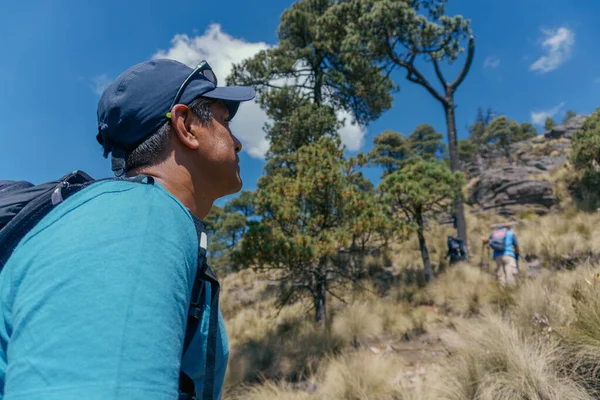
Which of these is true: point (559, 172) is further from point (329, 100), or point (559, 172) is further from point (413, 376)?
point (413, 376)

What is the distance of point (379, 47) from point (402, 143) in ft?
69.1

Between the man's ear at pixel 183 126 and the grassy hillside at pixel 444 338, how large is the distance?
323cm

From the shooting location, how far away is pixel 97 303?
1.69 feet

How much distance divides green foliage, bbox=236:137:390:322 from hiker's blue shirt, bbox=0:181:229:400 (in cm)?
569

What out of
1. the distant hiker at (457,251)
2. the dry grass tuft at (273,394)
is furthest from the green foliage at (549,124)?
the dry grass tuft at (273,394)

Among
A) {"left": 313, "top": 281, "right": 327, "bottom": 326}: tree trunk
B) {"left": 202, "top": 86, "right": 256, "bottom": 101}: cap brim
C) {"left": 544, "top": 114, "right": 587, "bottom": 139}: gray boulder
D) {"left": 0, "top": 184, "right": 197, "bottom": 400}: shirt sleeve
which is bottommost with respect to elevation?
{"left": 313, "top": 281, "right": 327, "bottom": 326}: tree trunk

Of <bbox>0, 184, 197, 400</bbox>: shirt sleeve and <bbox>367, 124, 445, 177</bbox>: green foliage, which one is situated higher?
<bbox>367, 124, 445, 177</bbox>: green foliage

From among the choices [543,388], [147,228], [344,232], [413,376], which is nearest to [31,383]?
[147,228]

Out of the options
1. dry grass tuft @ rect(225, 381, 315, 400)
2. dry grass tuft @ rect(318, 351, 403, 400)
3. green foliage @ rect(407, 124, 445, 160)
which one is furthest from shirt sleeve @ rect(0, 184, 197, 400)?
green foliage @ rect(407, 124, 445, 160)

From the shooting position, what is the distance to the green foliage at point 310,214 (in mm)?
6488

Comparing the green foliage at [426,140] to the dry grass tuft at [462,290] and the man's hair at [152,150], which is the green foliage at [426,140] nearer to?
the dry grass tuft at [462,290]

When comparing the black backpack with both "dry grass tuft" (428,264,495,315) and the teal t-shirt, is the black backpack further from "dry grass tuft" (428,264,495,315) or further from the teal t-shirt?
"dry grass tuft" (428,264,495,315)

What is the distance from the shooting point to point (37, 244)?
600 millimetres

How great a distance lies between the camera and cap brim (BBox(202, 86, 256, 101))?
1159mm
